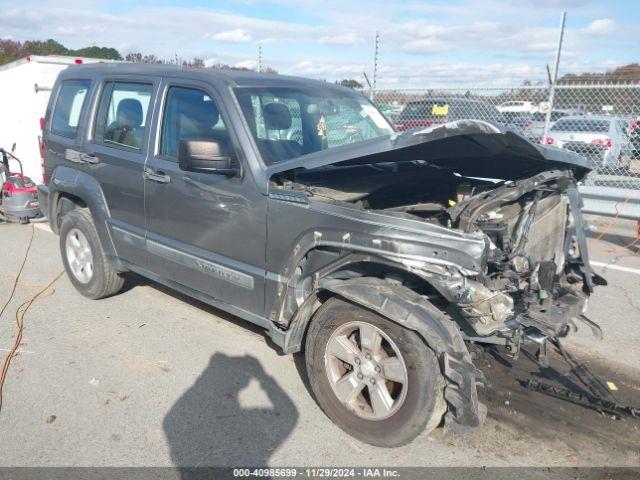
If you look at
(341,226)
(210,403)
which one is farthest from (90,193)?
(341,226)

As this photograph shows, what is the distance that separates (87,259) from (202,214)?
1947 millimetres

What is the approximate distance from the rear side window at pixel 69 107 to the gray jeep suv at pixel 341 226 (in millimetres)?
57

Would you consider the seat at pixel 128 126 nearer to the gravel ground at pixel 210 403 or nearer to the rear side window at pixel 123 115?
the rear side window at pixel 123 115

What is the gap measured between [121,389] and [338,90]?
295 cm

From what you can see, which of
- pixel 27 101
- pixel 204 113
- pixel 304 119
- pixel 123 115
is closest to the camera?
pixel 204 113

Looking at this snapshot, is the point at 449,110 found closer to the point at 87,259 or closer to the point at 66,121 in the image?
the point at 66,121

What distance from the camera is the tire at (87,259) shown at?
487cm

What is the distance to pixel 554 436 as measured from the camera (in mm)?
3170

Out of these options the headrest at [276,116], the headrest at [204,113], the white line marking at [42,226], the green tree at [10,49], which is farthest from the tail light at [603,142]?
the green tree at [10,49]

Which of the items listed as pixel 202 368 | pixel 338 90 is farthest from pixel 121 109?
pixel 202 368

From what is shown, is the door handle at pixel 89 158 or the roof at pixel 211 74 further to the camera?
the door handle at pixel 89 158

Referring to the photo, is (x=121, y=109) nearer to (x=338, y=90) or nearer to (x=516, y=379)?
(x=338, y=90)

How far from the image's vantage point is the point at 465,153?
3432 mm

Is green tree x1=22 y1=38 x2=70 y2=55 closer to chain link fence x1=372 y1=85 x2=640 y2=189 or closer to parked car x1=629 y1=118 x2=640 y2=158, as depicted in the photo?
chain link fence x1=372 y1=85 x2=640 y2=189
